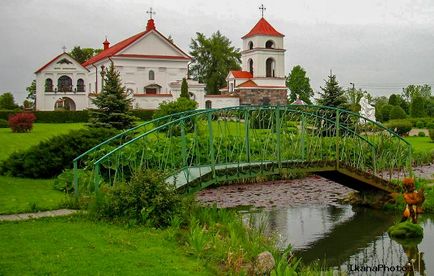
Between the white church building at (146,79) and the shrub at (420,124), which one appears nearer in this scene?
the shrub at (420,124)

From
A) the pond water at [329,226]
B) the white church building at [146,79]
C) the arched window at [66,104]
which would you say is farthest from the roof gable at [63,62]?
the pond water at [329,226]

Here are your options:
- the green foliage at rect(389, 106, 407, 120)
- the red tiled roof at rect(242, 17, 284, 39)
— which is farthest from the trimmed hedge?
the green foliage at rect(389, 106, 407, 120)

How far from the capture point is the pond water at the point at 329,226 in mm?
11961

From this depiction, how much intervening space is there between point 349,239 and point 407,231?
1421mm

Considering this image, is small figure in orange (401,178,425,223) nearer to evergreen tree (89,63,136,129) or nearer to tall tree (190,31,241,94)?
evergreen tree (89,63,136,129)

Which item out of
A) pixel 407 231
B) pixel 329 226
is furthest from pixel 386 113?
pixel 407 231

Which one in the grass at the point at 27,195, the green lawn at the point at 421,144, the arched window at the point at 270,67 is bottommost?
the grass at the point at 27,195

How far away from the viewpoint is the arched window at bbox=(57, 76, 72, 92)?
166ft

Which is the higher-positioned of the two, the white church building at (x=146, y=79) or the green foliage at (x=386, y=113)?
the white church building at (x=146, y=79)

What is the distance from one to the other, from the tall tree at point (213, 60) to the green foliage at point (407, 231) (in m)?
58.6

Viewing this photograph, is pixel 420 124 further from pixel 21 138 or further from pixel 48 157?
pixel 48 157

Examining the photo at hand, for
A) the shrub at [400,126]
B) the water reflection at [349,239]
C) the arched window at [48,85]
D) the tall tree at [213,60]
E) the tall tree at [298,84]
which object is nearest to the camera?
the water reflection at [349,239]

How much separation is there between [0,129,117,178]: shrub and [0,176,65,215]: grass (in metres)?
0.44

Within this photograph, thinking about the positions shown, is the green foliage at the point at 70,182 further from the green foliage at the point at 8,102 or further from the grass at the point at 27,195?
the green foliage at the point at 8,102
